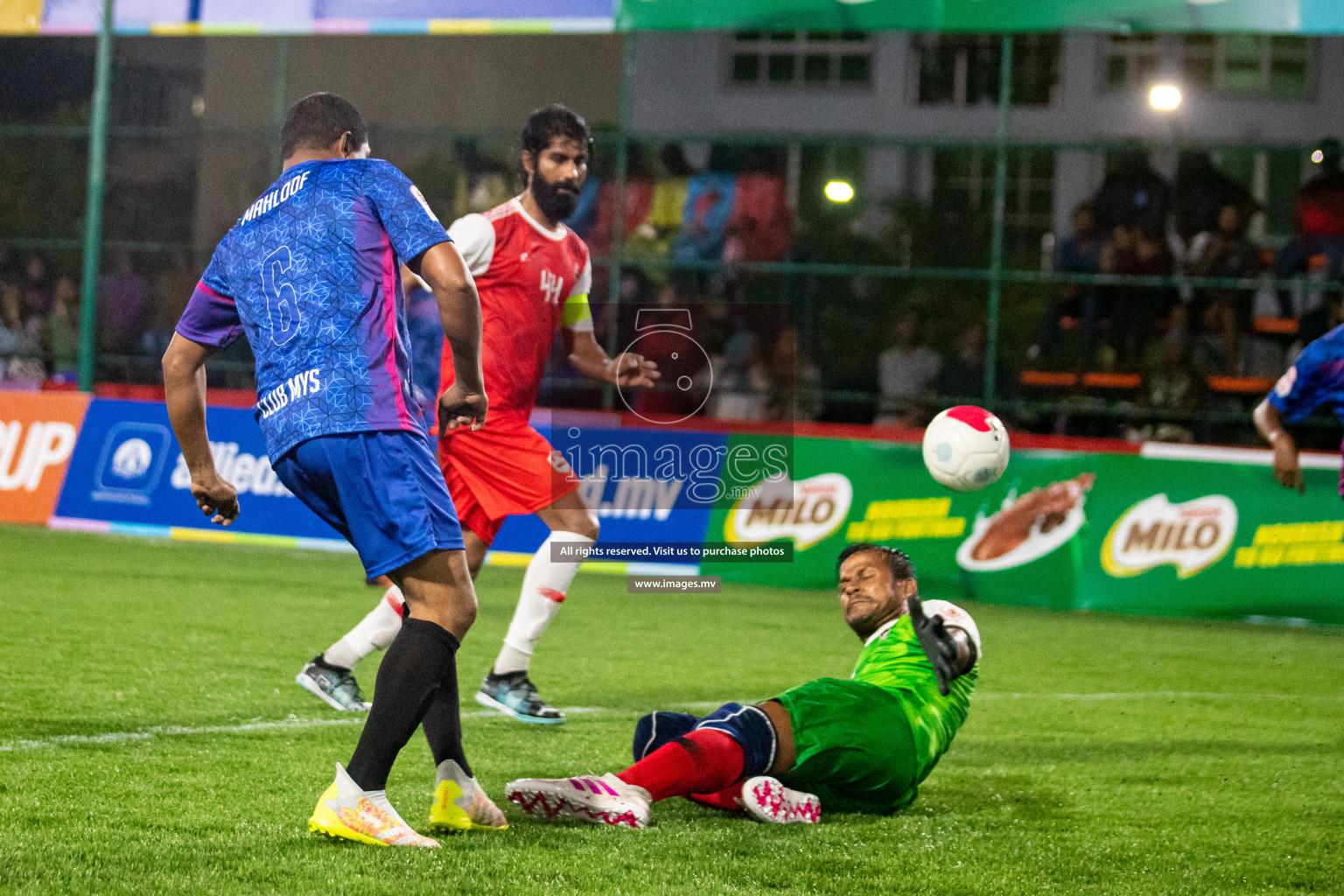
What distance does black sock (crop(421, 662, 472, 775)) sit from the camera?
13.4 ft

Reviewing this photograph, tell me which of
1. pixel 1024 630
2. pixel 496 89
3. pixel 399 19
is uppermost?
pixel 496 89

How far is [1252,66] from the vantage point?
31.0 metres

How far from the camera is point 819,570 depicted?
37.5 feet

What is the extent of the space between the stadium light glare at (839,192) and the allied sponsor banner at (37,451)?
1003 centimetres

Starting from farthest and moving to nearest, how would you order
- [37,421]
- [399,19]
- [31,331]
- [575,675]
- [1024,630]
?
[31,331], [399,19], [37,421], [1024,630], [575,675]

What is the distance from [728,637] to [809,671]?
52.1 inches

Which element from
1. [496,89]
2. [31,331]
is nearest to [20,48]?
[31,331]

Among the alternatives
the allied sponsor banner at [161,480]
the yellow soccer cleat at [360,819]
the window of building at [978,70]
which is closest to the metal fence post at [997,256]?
the allied sponsor banner at [161,480]

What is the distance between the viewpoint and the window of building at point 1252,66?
30734mm

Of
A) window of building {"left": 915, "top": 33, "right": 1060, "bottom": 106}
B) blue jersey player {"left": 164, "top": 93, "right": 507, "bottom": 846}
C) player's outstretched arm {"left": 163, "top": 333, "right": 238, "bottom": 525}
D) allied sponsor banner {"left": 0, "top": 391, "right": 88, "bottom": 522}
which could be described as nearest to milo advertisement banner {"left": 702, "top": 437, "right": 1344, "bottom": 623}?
allied sponsor banner {"left": 0, "top": 391, "right": 88, "bottom": 522}

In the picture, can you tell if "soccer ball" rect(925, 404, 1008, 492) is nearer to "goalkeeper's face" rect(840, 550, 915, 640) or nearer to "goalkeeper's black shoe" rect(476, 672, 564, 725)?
"goalkeeper's face" rect(840, 550, 915, 640)

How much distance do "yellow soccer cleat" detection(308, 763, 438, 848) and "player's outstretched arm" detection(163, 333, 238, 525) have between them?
2.89ft

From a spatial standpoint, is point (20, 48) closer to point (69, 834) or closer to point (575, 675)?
point (575, 675)

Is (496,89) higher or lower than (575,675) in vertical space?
higher
